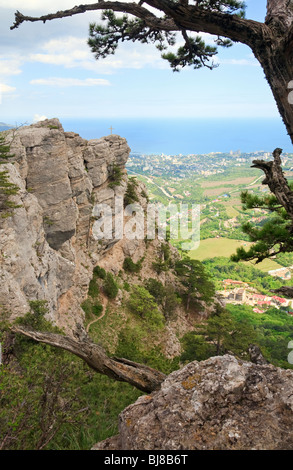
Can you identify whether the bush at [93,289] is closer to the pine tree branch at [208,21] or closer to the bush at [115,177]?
the bush at [115,177]

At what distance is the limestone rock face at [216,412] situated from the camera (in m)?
2.59

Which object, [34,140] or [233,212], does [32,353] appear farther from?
[233,212]

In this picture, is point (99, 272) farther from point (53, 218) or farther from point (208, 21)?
point (208, 21)

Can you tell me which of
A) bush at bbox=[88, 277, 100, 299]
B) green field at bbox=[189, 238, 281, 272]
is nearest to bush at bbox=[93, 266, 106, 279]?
bush at bbox=[88, 277, 100, 299]

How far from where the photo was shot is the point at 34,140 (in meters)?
17.8

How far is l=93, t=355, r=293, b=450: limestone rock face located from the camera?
259 centimetres

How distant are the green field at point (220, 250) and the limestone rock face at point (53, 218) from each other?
52.1m

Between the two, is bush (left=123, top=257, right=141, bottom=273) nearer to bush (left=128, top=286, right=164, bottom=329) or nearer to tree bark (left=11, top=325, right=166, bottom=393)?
bush (left=128, top=286, right=164, bottom=329)

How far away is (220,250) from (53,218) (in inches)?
2478

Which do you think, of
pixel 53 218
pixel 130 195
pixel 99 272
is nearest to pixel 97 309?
pixel 99 272

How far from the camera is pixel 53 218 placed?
19031mm

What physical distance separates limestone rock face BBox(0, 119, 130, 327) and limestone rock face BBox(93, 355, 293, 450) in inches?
351
